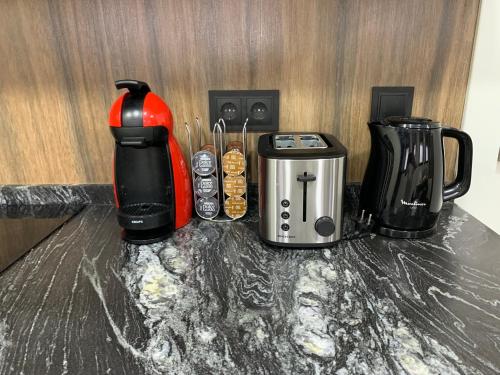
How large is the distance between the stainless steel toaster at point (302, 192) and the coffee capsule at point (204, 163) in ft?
0.47

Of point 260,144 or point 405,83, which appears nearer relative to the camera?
point 260,144

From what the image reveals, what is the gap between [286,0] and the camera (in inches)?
29.4

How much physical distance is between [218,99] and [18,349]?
1.98ft

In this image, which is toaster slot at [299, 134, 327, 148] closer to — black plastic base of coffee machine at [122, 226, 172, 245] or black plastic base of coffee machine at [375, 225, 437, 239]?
black plastic base of coffee machine at [375, 225, 437, 239]

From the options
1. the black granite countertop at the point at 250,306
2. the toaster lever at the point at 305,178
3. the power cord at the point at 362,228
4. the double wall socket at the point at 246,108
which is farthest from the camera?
the double wall socket at the point at 246,108

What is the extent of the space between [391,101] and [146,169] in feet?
1.91

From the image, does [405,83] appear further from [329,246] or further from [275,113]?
[329,246]

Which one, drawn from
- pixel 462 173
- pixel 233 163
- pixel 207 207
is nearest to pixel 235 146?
pixel 233 163

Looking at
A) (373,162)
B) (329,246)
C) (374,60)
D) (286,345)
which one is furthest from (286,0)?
(286,345)

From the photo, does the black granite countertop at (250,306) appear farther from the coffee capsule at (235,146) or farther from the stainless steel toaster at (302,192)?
the coffee capsule at (235,146)

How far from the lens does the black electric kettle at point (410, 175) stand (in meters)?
0.65

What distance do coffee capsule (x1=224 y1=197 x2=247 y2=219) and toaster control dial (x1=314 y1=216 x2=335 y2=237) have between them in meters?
0.21

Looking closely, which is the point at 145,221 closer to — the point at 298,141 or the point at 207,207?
the point at 207,207

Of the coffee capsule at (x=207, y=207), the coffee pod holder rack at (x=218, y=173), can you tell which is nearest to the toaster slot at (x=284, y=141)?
the coffee pod holder rack at (x=218, y=173)
